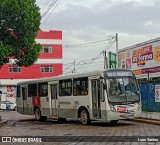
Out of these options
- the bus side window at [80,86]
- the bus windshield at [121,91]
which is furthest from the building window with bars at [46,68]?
the bus windshield at [121,91]

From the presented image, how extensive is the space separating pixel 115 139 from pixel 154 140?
4.54 ft

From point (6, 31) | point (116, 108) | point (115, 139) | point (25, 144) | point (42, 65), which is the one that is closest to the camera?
point (25, 144)

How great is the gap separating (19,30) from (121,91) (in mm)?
7076

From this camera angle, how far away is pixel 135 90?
810 inches

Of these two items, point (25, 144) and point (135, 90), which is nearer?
point (25, 144)

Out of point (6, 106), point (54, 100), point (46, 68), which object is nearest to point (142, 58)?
point (54, 100)

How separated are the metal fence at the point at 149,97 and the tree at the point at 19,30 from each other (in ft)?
22.6

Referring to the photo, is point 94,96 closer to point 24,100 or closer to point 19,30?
point 19,30

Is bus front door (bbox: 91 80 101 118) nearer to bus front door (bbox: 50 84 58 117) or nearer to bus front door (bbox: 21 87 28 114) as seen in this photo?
bus front door (bbox: 50 84 58 117)

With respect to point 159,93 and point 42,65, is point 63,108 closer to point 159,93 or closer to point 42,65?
point 159,93

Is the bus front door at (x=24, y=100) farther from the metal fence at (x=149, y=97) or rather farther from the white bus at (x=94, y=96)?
the metal fence at (x=149, y=97)

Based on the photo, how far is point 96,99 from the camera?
2042 cm

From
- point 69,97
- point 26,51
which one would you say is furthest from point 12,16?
point 69,97

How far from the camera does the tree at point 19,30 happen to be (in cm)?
2227
